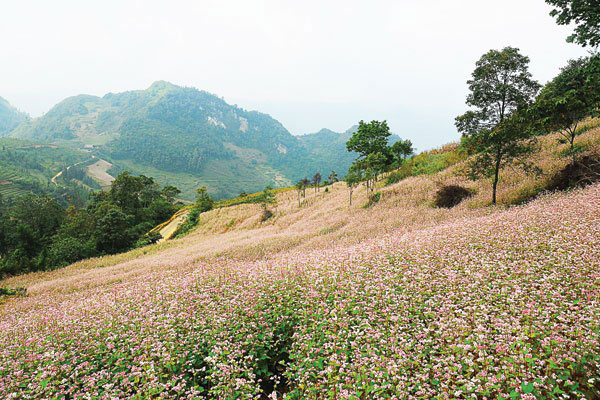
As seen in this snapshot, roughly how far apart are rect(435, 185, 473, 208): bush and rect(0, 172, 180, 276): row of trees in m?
46.3

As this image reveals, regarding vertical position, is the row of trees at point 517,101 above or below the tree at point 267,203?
above

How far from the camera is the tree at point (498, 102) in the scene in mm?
16281

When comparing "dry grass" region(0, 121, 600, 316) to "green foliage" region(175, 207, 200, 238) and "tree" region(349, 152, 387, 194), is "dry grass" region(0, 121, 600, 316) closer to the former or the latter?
"tree" region(349, 152, 387, 194)

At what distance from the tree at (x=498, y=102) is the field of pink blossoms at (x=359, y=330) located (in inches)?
321

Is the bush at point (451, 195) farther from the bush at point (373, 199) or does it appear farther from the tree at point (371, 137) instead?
the tree at point (371, 137)

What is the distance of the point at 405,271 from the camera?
8.05 m

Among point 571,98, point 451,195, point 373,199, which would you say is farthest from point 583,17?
point 373,199

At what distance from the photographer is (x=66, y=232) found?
5269 centimetres

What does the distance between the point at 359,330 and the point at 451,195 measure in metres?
20.4

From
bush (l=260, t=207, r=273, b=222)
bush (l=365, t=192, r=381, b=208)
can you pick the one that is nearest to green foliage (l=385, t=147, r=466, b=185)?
bush (l=365, t=192, r=381, b=208)

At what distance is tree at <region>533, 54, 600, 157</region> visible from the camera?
15.4 metres

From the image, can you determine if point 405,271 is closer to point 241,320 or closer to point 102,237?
point 241,320

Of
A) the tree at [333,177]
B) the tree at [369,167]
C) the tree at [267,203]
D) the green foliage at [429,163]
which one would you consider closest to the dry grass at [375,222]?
the green foliage at [429,163]

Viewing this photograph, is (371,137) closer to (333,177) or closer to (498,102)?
(498,102)
